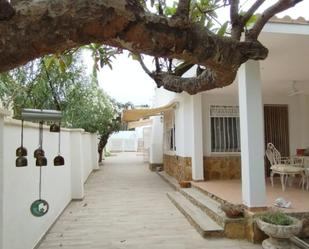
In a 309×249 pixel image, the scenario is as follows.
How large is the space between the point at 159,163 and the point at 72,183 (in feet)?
31.5

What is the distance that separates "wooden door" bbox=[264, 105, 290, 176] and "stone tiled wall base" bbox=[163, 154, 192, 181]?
3213mm

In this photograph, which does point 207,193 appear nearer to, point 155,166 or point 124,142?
point 155,166

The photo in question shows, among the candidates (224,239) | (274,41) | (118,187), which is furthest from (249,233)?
(118,187)

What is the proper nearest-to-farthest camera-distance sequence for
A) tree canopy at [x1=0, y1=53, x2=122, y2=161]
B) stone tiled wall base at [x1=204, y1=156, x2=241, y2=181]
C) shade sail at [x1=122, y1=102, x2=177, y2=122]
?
tree canopy at [x1=0, y1=53, x2=122, y2=161] < stone tiled wall base at [x1=204, y1=156, x2=241, y2=181] < shade sail at [x1=122, y1=102, x2=177, y2=122]

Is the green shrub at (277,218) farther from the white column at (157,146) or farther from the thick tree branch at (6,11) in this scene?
the white column at (157,146)

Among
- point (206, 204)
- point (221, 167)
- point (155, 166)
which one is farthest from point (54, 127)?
point (155, 166)

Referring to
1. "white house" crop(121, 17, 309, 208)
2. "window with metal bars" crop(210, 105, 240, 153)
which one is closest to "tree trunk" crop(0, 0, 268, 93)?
"white house" crop(121, 17, 309, 208)

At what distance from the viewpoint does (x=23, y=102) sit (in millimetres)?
8586

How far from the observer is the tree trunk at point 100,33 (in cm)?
154

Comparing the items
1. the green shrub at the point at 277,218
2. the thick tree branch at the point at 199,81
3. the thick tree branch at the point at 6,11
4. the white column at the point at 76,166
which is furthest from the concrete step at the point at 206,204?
the thick tree branch at the point at 6,11

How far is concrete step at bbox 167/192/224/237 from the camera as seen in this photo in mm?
6652

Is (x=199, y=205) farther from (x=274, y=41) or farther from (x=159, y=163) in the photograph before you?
(x=159, y=163)

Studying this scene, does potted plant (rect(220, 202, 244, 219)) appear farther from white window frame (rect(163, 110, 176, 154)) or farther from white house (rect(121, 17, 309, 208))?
white window frame (rect(163, 110, 176, 154))

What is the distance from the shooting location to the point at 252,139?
21.7ft
